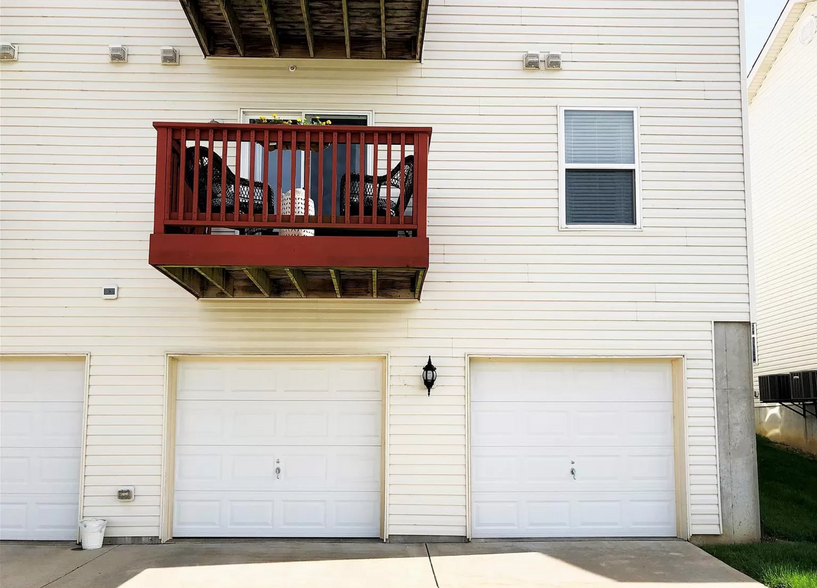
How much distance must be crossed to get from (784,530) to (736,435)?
118 centimetres

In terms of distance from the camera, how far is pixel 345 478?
769cm

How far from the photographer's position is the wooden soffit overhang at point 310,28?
7297 mm

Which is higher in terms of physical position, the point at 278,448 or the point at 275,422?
the point at 275,422

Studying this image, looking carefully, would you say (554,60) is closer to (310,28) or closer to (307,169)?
(310,28)

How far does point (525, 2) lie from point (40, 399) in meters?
6.73

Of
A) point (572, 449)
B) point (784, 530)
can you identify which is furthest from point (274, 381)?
point (784, 530)

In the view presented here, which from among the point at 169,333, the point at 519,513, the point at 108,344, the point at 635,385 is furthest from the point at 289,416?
the point at 635,385

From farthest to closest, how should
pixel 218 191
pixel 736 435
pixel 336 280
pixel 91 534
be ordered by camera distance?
pixel 736 435, pixel 91 534, pixel 336 280, pixel 218 191

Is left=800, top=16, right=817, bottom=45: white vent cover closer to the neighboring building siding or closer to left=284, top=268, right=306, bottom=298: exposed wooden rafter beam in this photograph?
the neighboring building siding

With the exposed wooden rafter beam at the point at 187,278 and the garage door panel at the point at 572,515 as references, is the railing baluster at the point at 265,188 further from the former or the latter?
the garage door panel at the point at 572,515

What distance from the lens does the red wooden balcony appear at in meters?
6.29

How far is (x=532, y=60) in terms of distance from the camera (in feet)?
26.1

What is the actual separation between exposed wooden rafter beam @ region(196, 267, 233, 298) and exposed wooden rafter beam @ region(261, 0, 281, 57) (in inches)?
96.3

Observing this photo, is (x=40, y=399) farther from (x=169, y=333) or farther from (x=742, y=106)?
(x=742, y=106)
